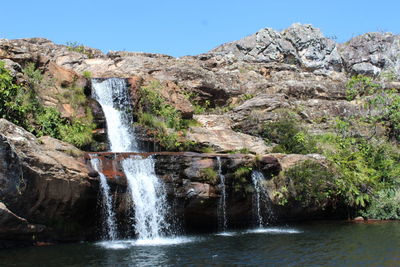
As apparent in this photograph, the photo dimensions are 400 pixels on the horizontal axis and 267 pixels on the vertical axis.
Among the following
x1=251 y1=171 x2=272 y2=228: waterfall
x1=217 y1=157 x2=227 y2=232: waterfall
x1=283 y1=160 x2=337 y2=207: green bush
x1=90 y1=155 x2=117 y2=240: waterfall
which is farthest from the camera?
x1=283 y1=160 x2=337 y2=207: green bush

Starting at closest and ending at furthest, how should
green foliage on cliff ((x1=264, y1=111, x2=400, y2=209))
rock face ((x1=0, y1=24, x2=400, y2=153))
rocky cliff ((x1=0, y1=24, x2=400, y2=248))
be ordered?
rocky cliff ((x1=0, y1=24, x2=400, y2=248)) → green foliage on cliff ((x1=264, y1=111, x2=400, y2=209)) → rock face ((x1=0, y1=24, x2=400, y2=153))

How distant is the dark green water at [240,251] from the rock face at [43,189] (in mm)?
800

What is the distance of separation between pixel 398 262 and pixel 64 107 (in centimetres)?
1426

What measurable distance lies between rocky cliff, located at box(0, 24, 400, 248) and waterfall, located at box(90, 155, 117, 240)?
280 millimetres

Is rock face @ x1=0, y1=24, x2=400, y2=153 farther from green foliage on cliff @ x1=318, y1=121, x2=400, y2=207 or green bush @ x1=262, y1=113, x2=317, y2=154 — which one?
green foliage on cliff @ x1=318, y1=121, x2=400, y2=207

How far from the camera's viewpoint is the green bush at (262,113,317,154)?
21469mm

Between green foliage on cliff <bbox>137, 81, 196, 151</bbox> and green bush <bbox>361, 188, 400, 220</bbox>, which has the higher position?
green foliage on cliff <bbox>137, 81, 196, 151</bbox>

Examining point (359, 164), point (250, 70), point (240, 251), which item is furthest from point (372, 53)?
point (240, 251)

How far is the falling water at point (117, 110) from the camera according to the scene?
1901cm

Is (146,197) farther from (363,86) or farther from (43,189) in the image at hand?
(363,86)

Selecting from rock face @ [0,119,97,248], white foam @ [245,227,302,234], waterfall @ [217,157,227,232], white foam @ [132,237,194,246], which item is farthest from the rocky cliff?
white foam @ [132,237,194,246]

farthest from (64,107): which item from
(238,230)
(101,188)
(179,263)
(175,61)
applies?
(175,61)

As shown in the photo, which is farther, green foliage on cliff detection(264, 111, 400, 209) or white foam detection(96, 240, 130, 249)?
green foliage on cliff detection(264, 111, 400, 209)

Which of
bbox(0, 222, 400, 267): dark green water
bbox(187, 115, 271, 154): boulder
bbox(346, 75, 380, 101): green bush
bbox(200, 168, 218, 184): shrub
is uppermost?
bbox(346, 75, 380, 101): green bush
